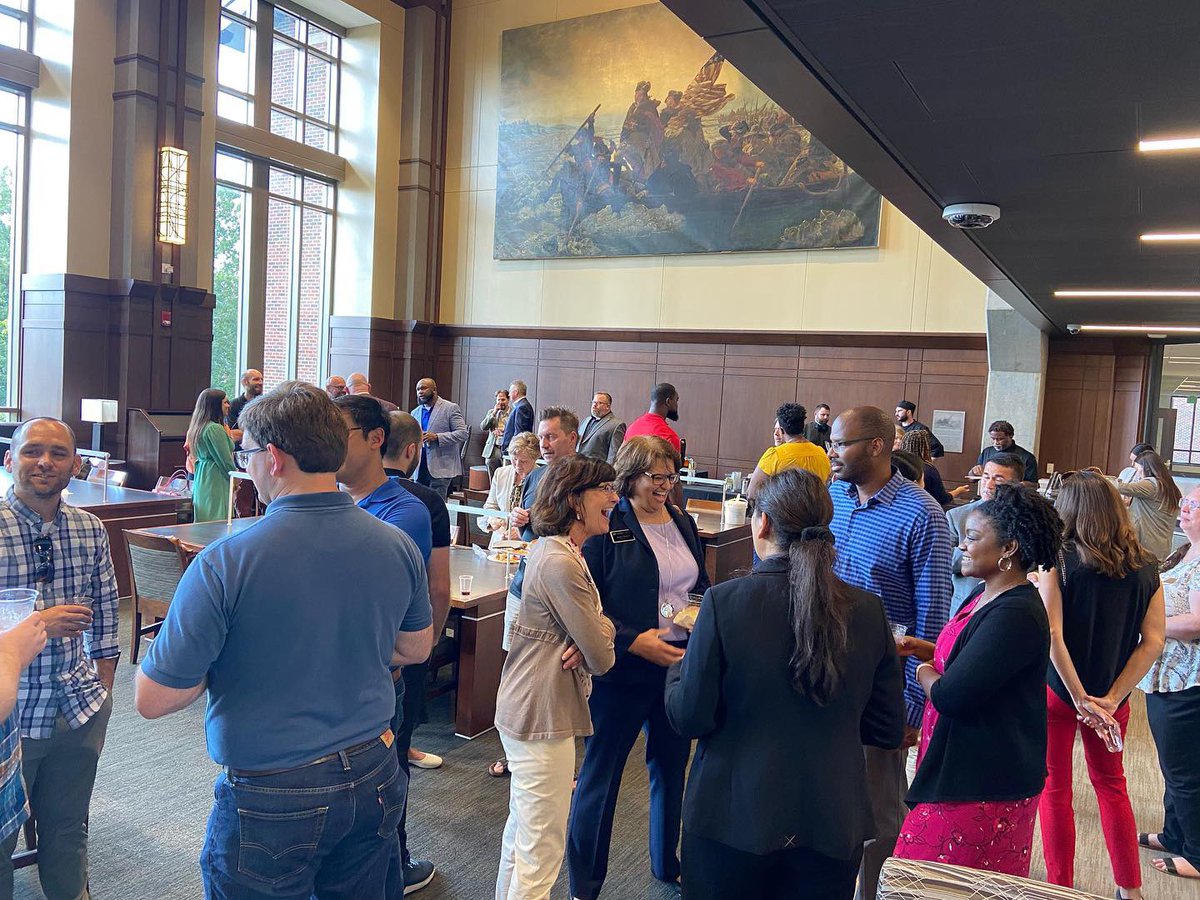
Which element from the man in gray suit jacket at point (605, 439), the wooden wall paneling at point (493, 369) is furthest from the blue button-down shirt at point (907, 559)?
the wooden wall paneling at point (493, 369)

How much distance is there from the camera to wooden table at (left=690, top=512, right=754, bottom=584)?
655 centimetres

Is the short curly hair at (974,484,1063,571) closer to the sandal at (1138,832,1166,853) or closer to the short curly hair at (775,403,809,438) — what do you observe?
the sandal at (1138,832,1166,853)

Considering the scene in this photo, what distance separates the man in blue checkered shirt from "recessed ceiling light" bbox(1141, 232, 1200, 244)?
5085mm

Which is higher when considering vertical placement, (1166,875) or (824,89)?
(824,89)

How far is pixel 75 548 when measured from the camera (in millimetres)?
2525

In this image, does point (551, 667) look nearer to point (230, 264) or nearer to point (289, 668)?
point (289, 668)

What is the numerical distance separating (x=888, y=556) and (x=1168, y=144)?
1970mm

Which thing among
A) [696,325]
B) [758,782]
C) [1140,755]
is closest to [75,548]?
[758,782]

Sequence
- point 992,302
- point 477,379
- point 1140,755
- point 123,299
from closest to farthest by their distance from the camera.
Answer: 1. point 1140,755
2. point 992,302
3. point 123,299
4. point 477,379

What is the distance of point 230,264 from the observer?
12.1m

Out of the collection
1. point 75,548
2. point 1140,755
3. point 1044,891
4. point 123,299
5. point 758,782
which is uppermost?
point 123,299

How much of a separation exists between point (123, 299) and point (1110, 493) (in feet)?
33.9

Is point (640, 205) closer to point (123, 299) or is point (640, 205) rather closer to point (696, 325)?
point (696, 325)

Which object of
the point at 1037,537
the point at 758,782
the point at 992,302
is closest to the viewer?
the point at 758,782
